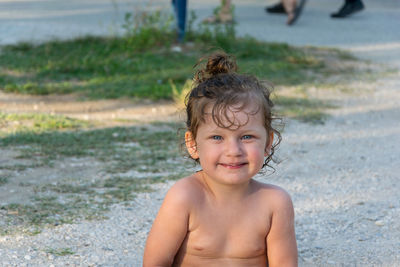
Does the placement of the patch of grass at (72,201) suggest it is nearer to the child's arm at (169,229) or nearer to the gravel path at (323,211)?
the gravel path at (323,211)

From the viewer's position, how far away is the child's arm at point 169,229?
2.22 m

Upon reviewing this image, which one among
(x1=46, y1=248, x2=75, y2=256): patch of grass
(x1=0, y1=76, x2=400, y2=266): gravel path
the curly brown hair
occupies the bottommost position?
(x1=0, y1=76, x2=400, y2=266): gravel path

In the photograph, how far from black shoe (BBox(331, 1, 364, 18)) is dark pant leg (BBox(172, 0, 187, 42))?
10.7 ft

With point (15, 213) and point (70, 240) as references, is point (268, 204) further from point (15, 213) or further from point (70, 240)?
point (15, 213)

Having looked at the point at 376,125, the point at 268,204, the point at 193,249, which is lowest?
the point at 376,125

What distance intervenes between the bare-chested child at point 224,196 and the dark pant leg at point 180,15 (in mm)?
4679

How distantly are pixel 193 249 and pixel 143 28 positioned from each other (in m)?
4.98

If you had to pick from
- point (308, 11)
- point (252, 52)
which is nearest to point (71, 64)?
point (252, 52)

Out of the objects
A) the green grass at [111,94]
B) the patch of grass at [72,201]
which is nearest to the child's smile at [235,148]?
the green grass at [111,94]

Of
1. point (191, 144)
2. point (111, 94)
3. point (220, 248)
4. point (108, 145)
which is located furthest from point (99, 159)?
point (220, 248)

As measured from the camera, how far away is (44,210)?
3.18m

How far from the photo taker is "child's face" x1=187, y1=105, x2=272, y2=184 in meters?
2.12

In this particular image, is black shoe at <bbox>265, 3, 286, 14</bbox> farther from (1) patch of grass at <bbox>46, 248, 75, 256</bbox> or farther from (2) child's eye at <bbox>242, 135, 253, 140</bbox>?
(2) child's eye at <bbox>242, 135, 253, 140</bbox>

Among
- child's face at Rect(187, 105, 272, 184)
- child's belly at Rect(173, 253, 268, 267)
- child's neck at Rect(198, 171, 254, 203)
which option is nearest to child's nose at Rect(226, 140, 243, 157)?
child's face at Rect(187, 105, 272, 184)
